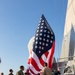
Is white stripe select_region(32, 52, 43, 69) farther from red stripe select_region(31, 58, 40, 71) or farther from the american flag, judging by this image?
red stripe select_region(31, 58, 40, 71)

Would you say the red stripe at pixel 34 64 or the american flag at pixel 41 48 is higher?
the american flag at pixel 41 48

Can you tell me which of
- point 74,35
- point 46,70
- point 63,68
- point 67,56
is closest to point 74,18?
point 74,35

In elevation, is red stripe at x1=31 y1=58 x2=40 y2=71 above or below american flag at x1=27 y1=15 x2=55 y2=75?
below

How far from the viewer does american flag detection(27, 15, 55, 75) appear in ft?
73.2

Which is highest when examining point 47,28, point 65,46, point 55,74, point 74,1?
point 74,1

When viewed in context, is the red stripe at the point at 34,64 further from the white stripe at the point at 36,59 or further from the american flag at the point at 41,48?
the white stripe at the point at 36,59

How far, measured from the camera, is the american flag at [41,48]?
878 inches

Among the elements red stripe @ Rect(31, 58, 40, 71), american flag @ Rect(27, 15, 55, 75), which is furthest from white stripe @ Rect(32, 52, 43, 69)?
red stripe @ Rect(31, 58, 40, 71)

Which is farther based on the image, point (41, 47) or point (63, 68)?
point (41, 47)

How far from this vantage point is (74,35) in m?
23.2

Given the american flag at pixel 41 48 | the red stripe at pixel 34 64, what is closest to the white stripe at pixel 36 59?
the american flag at pixel 41 48

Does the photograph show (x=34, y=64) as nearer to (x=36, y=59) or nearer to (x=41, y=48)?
(x=36, y=59)

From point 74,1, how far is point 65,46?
4.19 m

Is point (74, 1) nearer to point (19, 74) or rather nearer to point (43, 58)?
point (43, 58)
